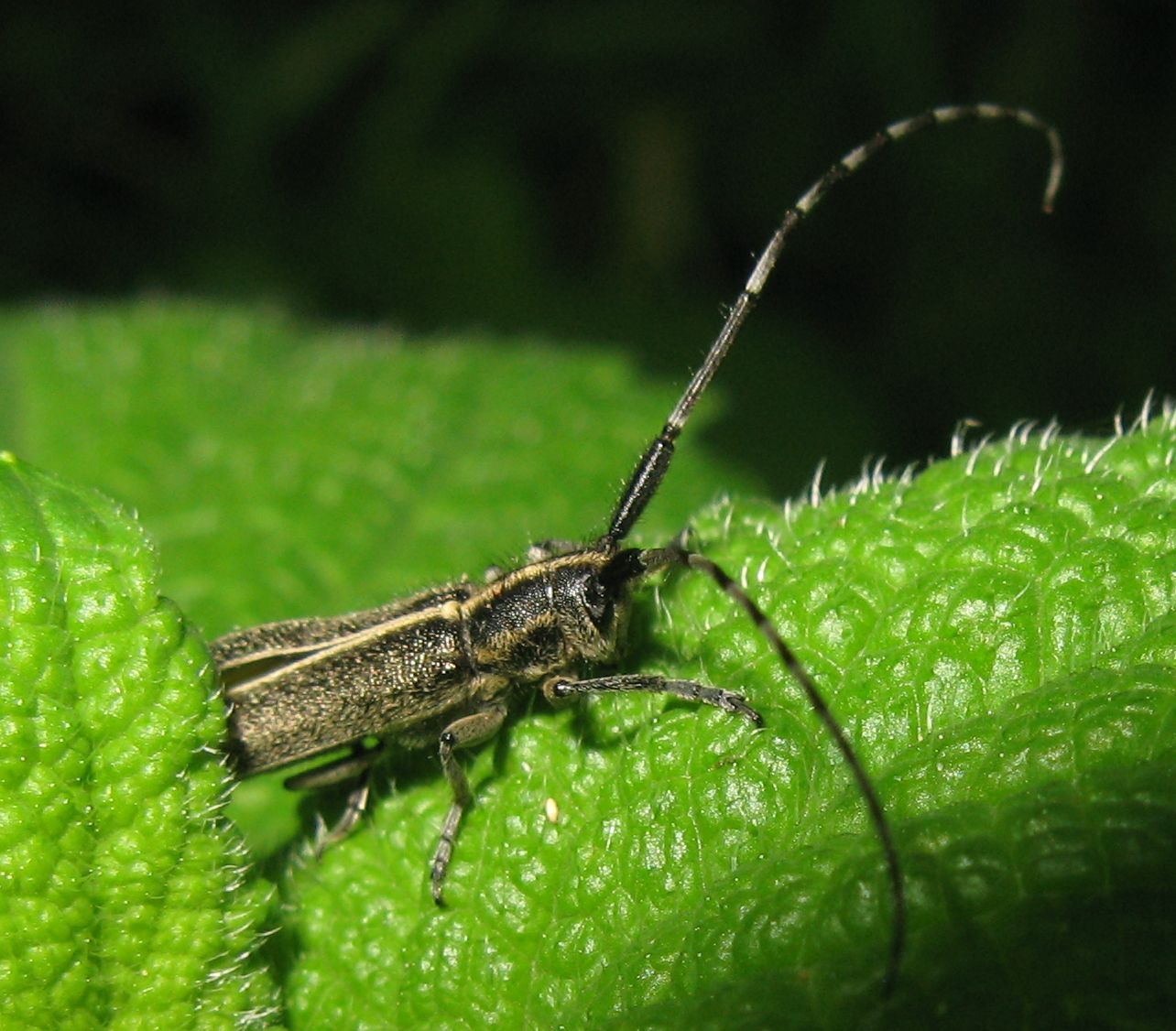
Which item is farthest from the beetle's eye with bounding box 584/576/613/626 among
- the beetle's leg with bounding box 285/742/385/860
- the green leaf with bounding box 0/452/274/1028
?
the green leaf with bounding box 0/452/274/1028

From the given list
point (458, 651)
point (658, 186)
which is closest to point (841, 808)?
point (458, 651)

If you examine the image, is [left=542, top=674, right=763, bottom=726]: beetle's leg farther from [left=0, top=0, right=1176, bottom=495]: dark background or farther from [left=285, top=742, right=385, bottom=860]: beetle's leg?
[left=0, top=0, right=1176, bottom=495]: dark background

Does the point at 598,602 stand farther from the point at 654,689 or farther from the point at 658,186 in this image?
the point at 658,186

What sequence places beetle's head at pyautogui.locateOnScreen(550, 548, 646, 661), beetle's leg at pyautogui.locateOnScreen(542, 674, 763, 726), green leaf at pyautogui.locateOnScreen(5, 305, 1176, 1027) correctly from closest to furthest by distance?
green leaf at pyautogui.locateOnScreen(5, 305, 1176, 1027)
beetle's leg at pyautogui.locateOnScreen(542, 674, 763, 726)
beetle's head at pyautogui.locateOnScreen(550, 548, 646, 661)

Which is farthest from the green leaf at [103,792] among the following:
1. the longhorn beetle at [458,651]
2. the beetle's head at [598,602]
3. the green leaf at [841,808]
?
the beetle's head at [598,602]

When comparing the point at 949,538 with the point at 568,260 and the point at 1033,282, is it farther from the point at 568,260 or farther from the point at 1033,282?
the point at 568,260
